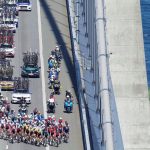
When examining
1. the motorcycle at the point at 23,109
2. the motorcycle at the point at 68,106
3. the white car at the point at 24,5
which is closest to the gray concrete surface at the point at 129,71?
the white car at the point at 24,5

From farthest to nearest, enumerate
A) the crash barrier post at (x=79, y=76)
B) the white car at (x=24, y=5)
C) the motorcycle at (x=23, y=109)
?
1. the white car at (x=24, y=5)
2. the motorcycle at (x=23, y=109)
3. the crash barrier post at (x=79, y=76)

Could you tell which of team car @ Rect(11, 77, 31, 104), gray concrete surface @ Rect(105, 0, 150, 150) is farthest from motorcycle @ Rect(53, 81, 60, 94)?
gray concrete surface @ Rect(105, 0, 150, 150)

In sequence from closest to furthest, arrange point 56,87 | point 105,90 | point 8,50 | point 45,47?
point 105,90 → point 56,87 → point 8,50 → point 45,47

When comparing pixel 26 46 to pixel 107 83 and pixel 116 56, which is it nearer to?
pixel 116 56

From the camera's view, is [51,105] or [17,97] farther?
[17,97]

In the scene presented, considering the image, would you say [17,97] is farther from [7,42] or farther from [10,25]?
[10,25]

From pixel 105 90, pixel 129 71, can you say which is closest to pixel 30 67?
pixel 129 71

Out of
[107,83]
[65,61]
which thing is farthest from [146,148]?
[107,83]

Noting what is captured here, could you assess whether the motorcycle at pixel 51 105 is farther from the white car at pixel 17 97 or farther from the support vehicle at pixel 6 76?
the support vehicle at pixel 6 76
